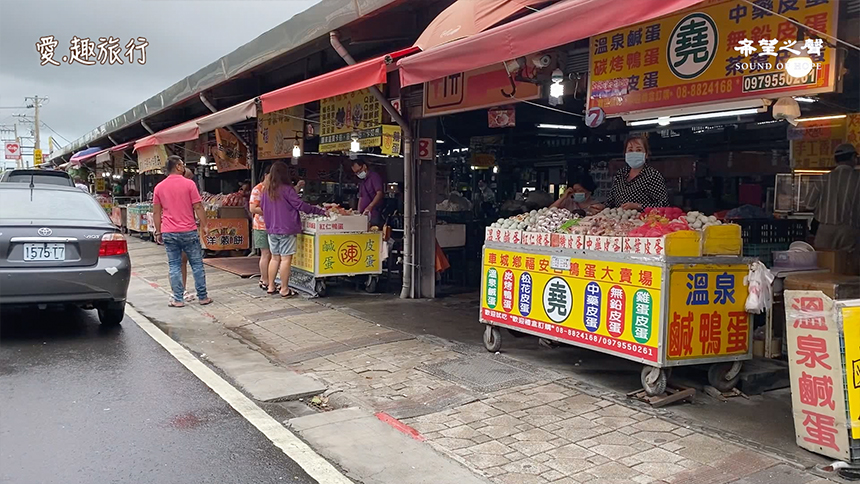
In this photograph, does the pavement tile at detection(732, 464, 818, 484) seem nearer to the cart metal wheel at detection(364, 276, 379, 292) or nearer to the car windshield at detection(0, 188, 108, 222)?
the car windshield at detection(0, 188, 108, 222)

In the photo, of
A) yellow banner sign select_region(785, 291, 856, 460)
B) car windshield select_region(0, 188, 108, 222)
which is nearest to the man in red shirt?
car windshield select_region(0, 188, 108, 222)

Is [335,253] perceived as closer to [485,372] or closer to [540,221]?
[540,221]

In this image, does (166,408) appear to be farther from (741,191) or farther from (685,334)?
(741,191)

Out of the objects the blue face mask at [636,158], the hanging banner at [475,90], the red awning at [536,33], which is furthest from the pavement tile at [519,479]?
the hanging banner at [475,90]

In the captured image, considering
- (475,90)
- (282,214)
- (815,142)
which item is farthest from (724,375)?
(282,214)

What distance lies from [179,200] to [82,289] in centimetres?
213

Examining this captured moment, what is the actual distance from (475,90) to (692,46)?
9.64ft

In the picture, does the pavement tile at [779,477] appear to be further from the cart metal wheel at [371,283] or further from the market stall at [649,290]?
the cart metal wheel at [371,283]

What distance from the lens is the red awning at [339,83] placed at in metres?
6.49

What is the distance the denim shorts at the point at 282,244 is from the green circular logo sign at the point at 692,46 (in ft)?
18.6

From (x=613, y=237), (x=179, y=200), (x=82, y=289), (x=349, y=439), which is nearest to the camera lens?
(x=349, y=439)

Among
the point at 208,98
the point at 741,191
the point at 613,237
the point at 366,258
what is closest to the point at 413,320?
the point at 366,258

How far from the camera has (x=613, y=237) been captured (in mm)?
5141

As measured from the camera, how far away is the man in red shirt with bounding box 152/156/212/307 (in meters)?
8.41
